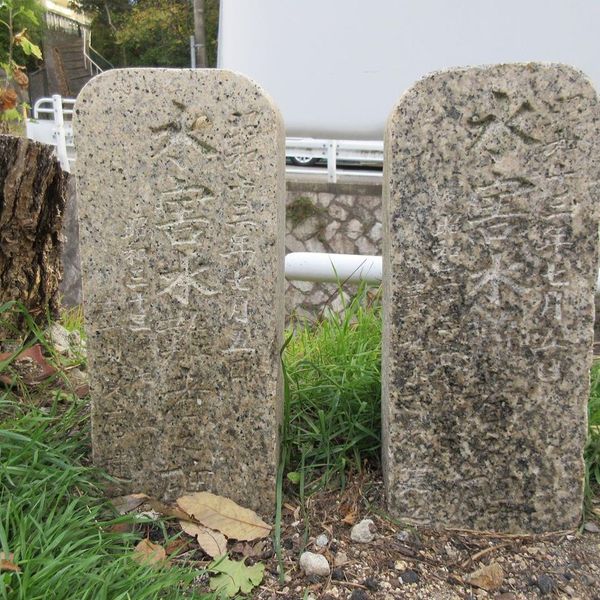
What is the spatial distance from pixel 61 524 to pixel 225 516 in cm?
47

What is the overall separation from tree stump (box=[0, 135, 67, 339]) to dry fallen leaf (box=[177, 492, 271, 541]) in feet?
3.96

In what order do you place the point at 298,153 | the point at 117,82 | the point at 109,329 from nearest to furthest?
1. the point at 117,82
2. the point at 109,329
3. the point at 298,153

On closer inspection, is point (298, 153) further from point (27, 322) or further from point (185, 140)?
point (185, 140)

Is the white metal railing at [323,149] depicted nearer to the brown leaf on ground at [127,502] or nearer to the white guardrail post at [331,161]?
the white guardrail post at [331,161]

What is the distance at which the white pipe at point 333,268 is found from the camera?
247cm

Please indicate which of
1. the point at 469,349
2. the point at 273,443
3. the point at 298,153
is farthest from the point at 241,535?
the point at 298,153

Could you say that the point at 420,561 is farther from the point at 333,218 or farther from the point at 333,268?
the point at 333,218

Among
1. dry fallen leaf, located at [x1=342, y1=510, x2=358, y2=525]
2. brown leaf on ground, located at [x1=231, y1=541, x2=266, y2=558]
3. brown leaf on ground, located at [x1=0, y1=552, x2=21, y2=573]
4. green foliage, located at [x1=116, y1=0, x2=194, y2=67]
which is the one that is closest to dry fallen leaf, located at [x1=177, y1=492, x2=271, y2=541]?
brown leaf on ground, located at [x1=231, y1=541, x2=266, y2=558]

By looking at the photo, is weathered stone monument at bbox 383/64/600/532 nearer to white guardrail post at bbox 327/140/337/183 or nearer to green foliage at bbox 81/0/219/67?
white guardrail post at bbox 327/140/337/183

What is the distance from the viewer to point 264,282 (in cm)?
170

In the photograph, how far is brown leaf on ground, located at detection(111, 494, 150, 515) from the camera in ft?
5.72

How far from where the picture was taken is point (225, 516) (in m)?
1.74

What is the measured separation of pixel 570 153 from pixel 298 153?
4.32m

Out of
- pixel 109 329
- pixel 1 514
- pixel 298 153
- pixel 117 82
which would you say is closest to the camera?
pixel 1 514
